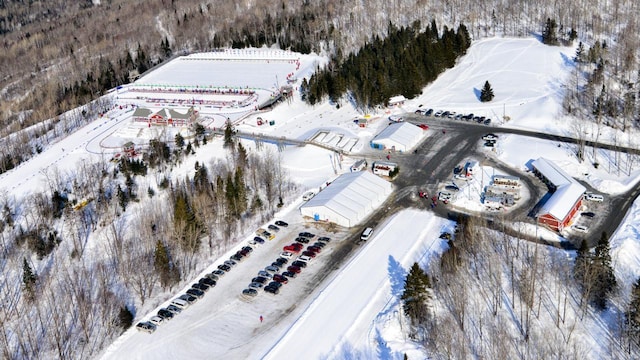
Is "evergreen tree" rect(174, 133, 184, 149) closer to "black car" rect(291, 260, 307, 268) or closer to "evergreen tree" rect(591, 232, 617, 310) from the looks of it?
"black car" rect(291, 260, 307, 268)

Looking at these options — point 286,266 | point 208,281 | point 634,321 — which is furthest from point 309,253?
point 634,321

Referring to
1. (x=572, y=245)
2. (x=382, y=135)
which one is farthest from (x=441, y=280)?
(x=382, y=135)

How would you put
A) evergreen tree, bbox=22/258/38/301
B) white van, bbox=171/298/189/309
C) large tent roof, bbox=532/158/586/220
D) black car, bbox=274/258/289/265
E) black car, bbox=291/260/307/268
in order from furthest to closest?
large tent roof, bbox=532/158/586/220 < evergreen tree, bbox=22/258/38/301 < black car, bbox=274/258/289/265 < black car, bbox=291/260/307/268 < white van, bbox=171/298/189/309

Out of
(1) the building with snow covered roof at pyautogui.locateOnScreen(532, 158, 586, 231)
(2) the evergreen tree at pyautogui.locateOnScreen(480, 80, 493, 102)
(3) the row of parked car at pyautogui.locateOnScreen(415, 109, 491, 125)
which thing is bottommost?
(1) the building with snow covered roof at pyautogui.locateOnScreen(532, 158, 586, 231)

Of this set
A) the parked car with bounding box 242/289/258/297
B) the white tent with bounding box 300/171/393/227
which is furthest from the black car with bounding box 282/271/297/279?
the white tent with bounding box 300/171/393/227

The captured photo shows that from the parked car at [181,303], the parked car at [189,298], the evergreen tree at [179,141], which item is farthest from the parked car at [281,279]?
the evergreen tree at [179,141]

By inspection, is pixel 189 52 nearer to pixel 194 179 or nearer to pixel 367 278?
pixel 194 179
